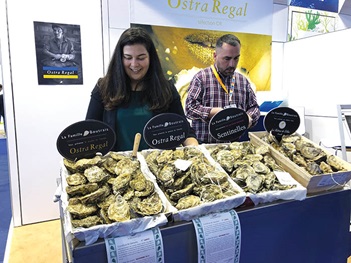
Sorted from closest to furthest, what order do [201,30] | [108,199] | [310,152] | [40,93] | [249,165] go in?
[108,199]
[249,165]
[310,152]
[40,93]
[201,30]

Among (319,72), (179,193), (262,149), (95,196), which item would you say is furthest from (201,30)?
(95,196)

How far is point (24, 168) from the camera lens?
8.90 ft

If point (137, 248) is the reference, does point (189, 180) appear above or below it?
above

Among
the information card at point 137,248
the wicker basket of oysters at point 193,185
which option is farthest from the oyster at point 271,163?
the information card at point 137,248

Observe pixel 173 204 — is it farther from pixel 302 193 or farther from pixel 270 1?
pixel 270 1

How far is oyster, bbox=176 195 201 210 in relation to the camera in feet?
2.92

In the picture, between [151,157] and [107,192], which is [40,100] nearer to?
[151,157]

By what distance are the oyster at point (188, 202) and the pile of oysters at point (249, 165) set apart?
0.64 feet

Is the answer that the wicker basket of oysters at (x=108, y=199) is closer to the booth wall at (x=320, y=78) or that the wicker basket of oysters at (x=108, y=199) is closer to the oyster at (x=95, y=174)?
the oyster at (x=95, y=174)

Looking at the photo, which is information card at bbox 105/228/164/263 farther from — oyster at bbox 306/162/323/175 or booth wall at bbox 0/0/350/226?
booth wall at bbox 0/0/350/226

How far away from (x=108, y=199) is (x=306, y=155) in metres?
0.84

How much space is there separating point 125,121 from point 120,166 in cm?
49

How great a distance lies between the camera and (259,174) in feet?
3.51

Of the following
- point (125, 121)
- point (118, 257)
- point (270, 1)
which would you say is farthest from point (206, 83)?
point (270, 1)
